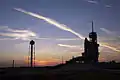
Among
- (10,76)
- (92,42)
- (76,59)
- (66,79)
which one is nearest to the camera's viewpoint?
(66,79)

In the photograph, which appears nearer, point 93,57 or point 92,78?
point 92,78

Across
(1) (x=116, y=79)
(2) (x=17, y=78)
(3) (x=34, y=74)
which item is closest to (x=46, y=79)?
(3) (x=34, y=74)

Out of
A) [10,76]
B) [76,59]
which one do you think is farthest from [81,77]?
[76,59]

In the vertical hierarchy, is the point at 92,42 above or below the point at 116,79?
above

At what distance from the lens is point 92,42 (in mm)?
119125

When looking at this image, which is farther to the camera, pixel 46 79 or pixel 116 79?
pixel 46 79

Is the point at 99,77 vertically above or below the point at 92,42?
below

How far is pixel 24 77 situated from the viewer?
35.5 meters

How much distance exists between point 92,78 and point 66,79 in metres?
4.33

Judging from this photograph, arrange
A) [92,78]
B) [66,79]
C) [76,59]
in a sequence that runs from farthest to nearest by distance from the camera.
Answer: [76,59] → [66,79] → [92,78]

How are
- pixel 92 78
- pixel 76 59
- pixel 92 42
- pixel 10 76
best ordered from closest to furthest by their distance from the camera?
pixel 92 78
pixel 10 76
pixel 76 59
pixel 92 42

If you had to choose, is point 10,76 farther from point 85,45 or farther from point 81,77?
point 85,45

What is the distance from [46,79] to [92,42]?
85870 mm

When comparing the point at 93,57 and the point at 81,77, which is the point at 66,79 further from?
the point at 93,57
